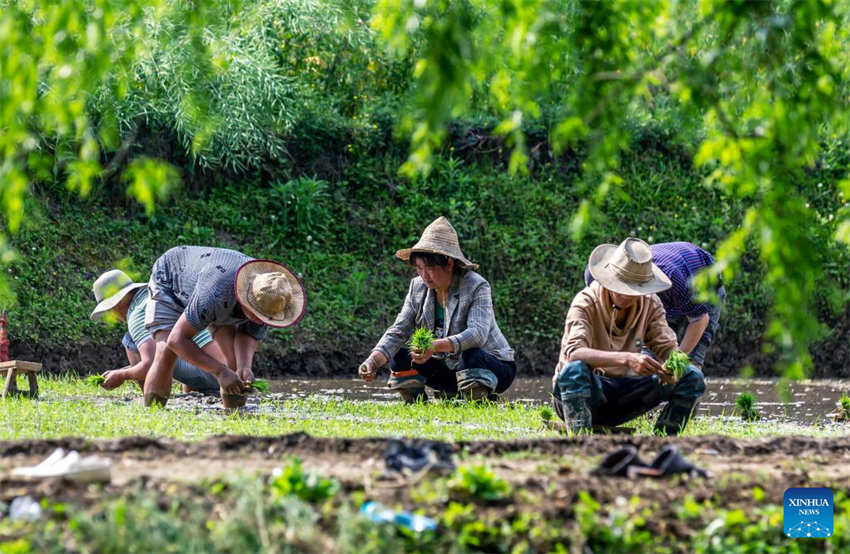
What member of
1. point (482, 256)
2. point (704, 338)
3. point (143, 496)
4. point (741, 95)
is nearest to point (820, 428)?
point (704, 338)

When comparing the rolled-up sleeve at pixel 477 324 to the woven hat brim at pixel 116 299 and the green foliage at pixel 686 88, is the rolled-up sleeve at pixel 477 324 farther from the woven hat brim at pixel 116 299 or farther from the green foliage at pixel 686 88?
the green foliage at pixel 686 88

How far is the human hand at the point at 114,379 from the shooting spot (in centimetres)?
1021

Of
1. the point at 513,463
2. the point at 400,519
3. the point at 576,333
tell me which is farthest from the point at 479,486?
the point at 576,333

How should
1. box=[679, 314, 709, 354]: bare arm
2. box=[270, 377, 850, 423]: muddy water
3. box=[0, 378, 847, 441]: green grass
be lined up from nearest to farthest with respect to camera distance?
1. box=[0, 378, 847, 441]: green grass
2. box=[679, 314, 709, 354]: bare arm
3. box=[270, 377, 850, 423]: muddy water

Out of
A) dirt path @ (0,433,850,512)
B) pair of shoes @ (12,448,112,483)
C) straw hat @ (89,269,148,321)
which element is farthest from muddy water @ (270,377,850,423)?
pair of shoes @ (12,448,112,483)

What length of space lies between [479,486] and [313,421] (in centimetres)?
408

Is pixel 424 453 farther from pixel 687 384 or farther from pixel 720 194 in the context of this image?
pixel 720 194

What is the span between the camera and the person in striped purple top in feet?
30.2

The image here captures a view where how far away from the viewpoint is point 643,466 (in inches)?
203

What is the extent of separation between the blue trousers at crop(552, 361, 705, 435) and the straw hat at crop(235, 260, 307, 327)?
246cm

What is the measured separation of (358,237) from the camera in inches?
654

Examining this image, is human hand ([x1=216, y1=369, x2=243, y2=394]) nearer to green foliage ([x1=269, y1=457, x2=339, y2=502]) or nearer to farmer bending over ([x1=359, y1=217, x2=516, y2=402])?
farmer bending over ([x1=359, y1=217, x2=516, y2=402])

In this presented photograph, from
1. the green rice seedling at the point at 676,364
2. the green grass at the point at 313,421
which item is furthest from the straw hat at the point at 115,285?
the green rice seedling at the point at 676,364

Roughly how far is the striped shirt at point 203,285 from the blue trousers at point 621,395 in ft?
9.19
